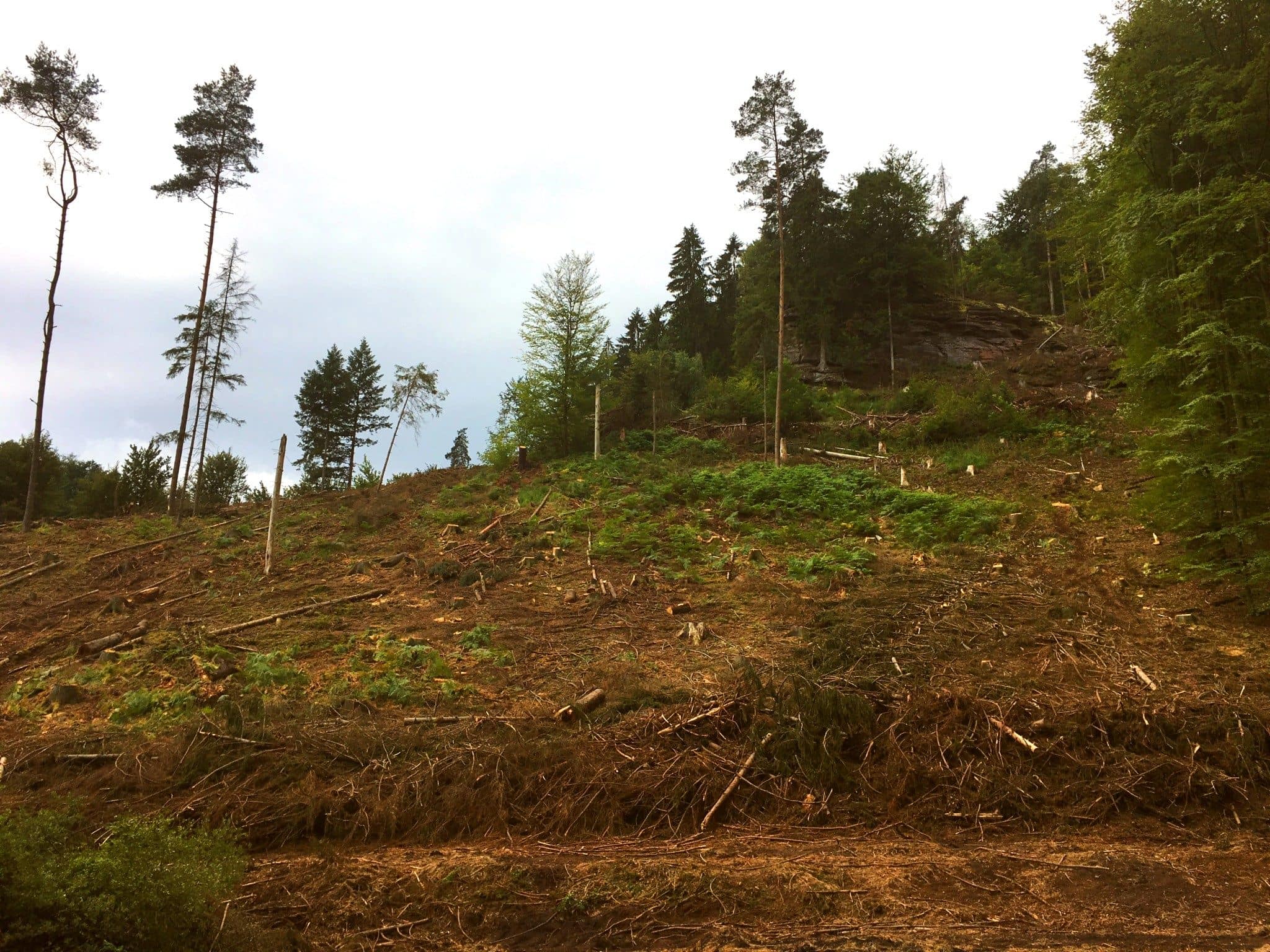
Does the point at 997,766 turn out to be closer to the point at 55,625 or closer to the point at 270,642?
the point at 270,642

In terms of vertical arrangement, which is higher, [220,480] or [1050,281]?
A: [1050,281]

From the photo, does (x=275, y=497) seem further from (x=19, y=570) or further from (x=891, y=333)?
(x=891, y=333)

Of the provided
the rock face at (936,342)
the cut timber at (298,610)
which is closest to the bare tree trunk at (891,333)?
the rock face at (936,342)

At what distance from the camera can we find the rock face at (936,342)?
35.4 metres

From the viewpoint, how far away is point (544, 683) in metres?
9.27

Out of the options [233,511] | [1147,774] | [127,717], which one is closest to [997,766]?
[1147,774]

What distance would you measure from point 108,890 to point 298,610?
33.1ft

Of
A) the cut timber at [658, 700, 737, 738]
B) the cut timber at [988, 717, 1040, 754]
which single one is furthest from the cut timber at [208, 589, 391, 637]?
the cut timber at [988, 717, 1040, 754]

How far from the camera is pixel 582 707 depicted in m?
7.99

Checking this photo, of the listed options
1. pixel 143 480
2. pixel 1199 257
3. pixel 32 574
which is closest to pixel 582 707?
pixel 1199 257

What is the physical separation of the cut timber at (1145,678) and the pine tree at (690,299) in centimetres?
4100

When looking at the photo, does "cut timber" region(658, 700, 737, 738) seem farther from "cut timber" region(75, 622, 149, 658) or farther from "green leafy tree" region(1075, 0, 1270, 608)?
"cut timber" region(75, 622, 149, 658)

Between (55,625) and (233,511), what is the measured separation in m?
12.3

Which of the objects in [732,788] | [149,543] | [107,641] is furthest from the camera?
[149,543]
